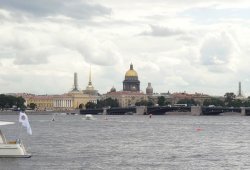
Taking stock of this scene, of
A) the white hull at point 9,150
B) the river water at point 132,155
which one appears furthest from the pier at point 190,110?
the white hull at point 9,150

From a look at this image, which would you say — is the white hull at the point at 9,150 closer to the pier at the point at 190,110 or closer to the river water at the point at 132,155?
the river water at the point at 132,155

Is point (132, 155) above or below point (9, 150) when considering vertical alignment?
below

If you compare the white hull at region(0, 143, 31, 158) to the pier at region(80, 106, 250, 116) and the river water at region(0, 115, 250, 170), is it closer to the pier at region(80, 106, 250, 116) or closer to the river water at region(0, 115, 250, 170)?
the river water at region(0, 115, 250, 170)

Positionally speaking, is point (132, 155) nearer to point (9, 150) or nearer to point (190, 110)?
point (9, 150)

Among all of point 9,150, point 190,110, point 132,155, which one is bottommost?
point 132,155

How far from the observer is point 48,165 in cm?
4197

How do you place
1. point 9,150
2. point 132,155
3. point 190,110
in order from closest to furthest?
1. point 9,150
2. point 132,155
3. point 190,110

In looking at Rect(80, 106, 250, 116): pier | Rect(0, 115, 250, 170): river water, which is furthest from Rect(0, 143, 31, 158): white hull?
Rect(80, 106, 250, 116): pier

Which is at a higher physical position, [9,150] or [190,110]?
[190,110]

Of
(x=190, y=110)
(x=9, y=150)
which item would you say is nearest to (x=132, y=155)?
(x=9, y=150)

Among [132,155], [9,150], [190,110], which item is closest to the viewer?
[9,150]

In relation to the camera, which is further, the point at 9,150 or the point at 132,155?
the point at 132,155

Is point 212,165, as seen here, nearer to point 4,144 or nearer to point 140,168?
point 140,168

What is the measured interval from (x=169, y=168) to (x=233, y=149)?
14.8 meters
